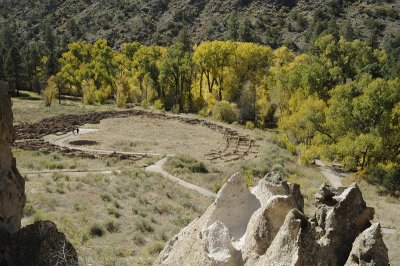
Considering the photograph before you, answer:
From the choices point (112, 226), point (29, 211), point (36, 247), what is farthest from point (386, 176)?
point (36, 247)

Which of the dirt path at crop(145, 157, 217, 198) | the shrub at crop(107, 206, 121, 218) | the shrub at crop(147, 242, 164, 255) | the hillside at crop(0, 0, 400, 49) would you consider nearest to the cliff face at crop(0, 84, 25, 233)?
the shrub at crop(147, 242, 164, 255)

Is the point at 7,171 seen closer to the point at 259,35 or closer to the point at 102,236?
the point at 102,236

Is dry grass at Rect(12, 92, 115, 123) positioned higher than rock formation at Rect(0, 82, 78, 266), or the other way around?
rock formation at Rect(0, 82, 78, 266)

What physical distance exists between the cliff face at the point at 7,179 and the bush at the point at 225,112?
47.2 m

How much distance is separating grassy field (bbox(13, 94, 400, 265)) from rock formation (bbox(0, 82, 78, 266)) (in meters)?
1.28

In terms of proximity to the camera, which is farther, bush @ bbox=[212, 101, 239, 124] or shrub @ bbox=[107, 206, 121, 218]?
bush @ bbox=[212, 101, 239, 124]

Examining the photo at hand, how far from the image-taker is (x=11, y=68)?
243ft

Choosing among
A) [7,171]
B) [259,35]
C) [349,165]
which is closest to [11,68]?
[259,35]

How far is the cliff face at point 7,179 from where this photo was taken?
32.9 ft

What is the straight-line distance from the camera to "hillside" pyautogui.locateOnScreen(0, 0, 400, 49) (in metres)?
94.8

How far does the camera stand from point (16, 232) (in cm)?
982

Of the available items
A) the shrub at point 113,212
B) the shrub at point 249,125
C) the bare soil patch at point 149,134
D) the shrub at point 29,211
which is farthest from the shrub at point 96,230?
the shrub at point 249,125

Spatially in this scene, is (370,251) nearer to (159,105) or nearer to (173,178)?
(173,178)

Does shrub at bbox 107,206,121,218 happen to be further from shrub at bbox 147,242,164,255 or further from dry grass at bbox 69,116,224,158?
dry grass at bbox 69,116,224,158
